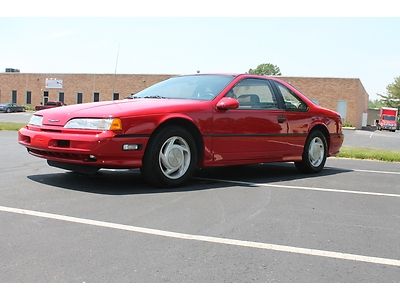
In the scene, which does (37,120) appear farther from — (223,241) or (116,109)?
(223,241)

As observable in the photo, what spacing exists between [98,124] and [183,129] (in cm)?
103

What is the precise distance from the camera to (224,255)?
3.27 m

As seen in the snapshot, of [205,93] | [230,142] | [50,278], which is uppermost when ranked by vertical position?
[205,93]

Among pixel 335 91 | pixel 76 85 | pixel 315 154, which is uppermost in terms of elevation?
pixel 335 91

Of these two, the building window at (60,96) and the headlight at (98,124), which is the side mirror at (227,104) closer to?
the headlight at (98,124)

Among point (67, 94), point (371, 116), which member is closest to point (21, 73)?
point (67, 94)

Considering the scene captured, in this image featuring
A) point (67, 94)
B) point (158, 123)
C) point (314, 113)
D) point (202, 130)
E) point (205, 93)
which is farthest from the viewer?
point (67, 94)

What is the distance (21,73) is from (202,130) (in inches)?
2545

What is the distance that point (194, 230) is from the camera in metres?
3.86

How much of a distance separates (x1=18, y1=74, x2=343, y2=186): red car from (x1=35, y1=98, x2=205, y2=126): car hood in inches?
0.4

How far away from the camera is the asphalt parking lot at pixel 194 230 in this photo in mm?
2963

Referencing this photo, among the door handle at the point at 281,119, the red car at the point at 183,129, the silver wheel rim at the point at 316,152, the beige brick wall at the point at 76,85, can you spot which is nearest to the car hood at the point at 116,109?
the red car at the point at 183,129

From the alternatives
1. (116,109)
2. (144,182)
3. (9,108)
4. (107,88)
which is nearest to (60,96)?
(107,88)

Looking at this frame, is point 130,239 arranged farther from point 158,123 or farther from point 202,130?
point 202,130
